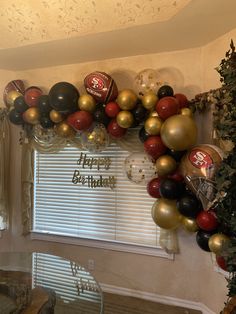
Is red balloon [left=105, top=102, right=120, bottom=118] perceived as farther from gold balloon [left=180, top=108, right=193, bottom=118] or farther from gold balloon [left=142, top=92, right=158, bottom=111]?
gold balloon [left=180, top=108, right=193, bottom=118]

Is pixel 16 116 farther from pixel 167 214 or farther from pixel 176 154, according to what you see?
pixel 167 214

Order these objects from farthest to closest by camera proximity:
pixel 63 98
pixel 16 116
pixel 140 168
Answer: pixel 16 116, pixel 140 168, pixel 63 98

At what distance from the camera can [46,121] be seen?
3.27 metres

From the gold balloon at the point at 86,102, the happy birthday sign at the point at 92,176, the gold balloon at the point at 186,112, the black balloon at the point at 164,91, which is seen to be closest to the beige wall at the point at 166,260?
the black balloon at the point at 164,91

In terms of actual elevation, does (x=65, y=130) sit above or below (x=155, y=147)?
above

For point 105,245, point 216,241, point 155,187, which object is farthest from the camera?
point 105,245

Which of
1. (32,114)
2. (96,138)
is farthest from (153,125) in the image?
(32,114)

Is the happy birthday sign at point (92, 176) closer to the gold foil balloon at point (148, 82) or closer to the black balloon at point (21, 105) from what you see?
the black balloon at point (21, 105)

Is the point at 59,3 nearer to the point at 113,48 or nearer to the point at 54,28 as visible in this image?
the point at 54,28

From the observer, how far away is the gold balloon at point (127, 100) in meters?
2.83

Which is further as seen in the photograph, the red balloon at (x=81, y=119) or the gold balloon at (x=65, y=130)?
the gold balloon at (x=65, y=130)

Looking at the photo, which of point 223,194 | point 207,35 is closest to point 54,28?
point 207,35

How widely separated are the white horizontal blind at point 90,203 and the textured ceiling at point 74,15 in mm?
1342

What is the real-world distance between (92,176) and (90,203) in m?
0.34
